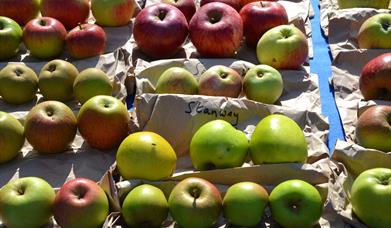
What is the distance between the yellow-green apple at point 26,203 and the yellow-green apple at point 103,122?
363 mm

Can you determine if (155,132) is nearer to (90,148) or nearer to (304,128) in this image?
(90,148)

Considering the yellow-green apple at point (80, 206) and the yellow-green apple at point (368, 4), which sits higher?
the yellow-green apple at point (368, 4)

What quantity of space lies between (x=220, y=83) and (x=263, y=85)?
169mm

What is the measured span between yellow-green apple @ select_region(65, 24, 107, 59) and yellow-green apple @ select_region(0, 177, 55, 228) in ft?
3.17

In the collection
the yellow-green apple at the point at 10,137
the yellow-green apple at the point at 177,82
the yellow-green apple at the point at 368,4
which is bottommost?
the yellow-green apple at the point at 10,137

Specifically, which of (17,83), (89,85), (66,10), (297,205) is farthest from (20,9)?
(297,205)

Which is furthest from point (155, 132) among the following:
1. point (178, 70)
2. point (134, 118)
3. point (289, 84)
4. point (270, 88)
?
point (289, 84)

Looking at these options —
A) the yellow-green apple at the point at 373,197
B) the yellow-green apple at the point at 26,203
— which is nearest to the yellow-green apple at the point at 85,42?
the yellow-green apple at the point at 26,203

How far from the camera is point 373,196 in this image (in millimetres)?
1785

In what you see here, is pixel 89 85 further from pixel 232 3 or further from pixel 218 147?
pixel 232 3

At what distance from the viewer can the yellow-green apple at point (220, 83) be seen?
92.2 inches

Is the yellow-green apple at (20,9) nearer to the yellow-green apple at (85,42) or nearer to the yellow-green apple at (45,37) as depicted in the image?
the yellow-green apple at (45,37)

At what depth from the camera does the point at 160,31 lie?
108 inches

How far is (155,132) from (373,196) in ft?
2.70
